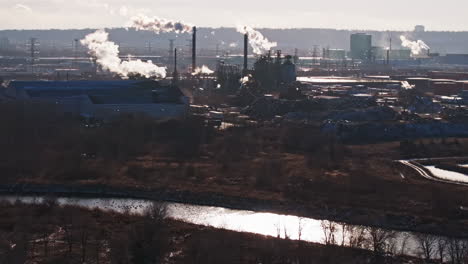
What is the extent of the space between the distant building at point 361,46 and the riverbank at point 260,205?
52440mm

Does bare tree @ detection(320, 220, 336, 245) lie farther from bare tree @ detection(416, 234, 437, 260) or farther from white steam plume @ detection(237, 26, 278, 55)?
white steam plume @ detection(237, 26, 278, 55)

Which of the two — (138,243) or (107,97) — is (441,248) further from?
(107,97)

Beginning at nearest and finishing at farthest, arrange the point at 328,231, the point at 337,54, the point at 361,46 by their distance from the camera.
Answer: the point at 328,231 → the point at 361,46 → the point at 337,54

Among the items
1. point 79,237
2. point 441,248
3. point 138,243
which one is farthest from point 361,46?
point 138,243

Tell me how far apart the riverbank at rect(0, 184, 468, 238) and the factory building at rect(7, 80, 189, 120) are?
360 inches

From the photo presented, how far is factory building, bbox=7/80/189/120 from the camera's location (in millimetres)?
25266

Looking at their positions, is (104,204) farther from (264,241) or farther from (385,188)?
(385,188)

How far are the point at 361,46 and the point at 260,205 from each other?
183 feet

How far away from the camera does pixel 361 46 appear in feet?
226

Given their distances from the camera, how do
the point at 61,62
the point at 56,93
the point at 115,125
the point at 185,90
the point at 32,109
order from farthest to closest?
the point at 61,62, the point at 185,90, the point at 56,93, the point at 32,109, the point at 115,125

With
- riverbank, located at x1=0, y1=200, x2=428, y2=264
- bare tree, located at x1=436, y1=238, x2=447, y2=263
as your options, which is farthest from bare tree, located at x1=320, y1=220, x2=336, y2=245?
bare tree, located at x1=436, y1=238, x2=447, y2=263

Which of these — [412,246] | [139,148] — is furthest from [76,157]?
→ [412,246]

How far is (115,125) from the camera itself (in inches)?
870

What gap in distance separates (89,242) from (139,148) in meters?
8.78
